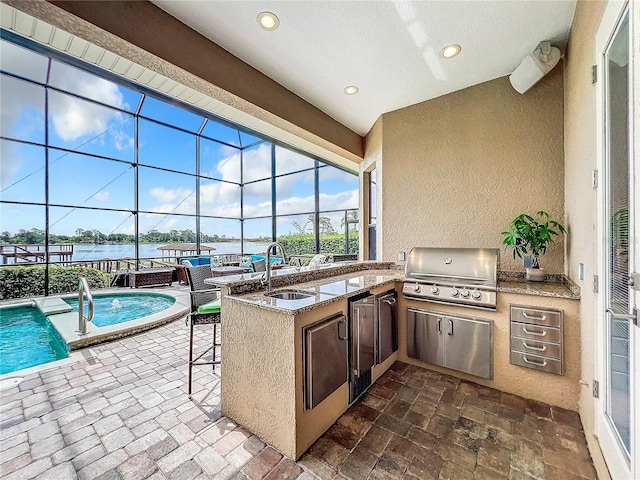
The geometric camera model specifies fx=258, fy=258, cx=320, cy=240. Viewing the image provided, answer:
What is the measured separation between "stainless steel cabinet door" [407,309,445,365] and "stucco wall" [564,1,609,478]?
3.28ft

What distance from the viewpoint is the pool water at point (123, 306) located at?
16.3 ft

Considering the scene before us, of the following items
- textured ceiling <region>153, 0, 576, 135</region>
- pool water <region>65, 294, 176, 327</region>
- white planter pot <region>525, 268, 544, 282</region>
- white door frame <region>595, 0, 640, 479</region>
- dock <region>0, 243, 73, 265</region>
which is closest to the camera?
white door frame <region>595, 0, 640, 479</region>

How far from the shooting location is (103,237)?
7.50 metres

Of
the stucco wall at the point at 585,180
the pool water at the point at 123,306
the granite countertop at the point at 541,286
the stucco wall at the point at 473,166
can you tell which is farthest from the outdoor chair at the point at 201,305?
the pool water at the point at 123,306

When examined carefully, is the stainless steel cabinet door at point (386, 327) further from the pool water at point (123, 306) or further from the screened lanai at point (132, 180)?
the pool water at point (123, 306)

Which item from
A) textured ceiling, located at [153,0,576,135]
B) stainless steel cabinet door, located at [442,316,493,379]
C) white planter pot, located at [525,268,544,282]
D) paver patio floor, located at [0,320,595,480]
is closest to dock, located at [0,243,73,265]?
paver patio floor, located at [0,320,595,480]

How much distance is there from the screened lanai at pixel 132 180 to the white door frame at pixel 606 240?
3.87 m

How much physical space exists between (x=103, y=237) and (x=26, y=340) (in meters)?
4.49

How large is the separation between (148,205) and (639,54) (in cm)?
942

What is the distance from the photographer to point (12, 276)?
5871 mm

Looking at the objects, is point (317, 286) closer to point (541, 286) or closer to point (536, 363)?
point (536, 363)

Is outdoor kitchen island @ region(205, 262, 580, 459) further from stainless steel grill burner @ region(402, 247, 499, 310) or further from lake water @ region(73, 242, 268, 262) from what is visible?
lake water @ region(73, 242, 268, 262)

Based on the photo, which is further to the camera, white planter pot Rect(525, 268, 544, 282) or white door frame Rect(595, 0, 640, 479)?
white planter pot Rect(525, 268, 544, 282)

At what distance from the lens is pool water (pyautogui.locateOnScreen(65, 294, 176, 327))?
496 cm
